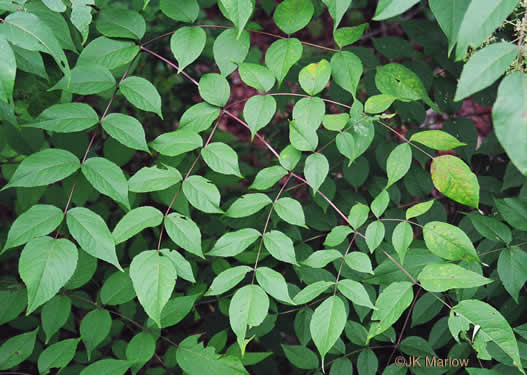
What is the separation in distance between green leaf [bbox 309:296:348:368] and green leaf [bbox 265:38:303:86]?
30.6 inches

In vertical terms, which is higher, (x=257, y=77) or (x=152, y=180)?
(x=257, y=77)

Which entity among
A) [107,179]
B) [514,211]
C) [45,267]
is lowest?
[45,267]

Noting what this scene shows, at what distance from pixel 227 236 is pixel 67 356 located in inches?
29.6

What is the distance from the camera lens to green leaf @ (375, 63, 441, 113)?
1.71 m

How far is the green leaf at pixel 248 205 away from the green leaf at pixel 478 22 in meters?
0.78

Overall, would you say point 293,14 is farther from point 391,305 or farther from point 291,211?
point 391,305

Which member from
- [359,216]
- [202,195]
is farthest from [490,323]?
[202,195]

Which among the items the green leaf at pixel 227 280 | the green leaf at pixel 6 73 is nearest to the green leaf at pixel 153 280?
the green leaf at pixel 227 280

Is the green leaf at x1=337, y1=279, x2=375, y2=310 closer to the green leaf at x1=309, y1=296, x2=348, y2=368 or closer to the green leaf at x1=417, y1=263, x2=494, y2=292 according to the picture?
the green leaf at x1=309, y1=296, x2=348, y2=368

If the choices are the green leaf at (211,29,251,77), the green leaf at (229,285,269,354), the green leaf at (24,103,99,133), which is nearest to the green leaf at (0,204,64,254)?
the green leaf at (24,103,99,133)

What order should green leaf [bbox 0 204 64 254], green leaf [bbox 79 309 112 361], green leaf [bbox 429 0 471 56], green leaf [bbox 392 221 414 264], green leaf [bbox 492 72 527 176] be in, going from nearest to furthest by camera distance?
green leaf [bbox 492 72 527 176] → green leaf [bbox 429 0 471 56] → green leaf [bbox 0 204 64 254] → green leaf [bbox 392 221 414 264] → green leaf [bbox 79 309 112 361]

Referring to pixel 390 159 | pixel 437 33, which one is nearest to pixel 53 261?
pixel 390 159

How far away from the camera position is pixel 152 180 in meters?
1.51

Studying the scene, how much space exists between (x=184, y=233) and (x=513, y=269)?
1164 millimetres
